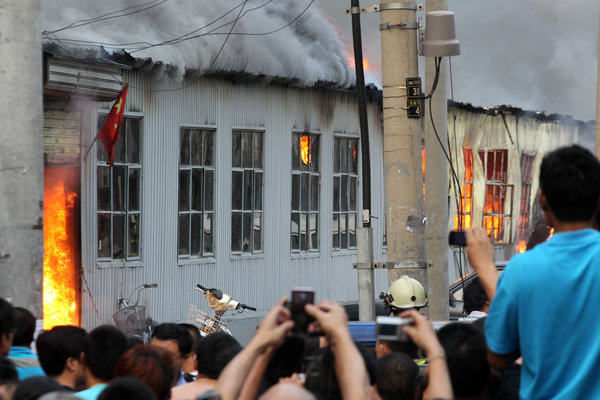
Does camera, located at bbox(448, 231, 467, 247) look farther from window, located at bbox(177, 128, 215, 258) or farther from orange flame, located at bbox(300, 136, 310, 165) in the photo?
orange flame, located at bbox(300, 136, 310, 165)

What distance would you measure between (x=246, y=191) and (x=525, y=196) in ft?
44.1

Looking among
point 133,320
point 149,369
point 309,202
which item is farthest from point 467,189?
point 149,369

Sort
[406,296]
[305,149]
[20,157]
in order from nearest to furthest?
1. [20,157]
2. [406,296]
3. [305,149]

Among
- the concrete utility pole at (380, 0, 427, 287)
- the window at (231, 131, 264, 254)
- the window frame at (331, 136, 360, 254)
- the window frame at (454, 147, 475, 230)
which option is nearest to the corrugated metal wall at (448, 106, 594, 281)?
the window frame at (454, 147, 475, 230)

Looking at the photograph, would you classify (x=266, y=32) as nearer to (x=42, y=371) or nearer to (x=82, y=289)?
(x=82, y=289)

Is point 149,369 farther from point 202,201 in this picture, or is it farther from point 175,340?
point 202,201

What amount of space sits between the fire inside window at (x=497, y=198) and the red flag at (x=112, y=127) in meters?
14.8

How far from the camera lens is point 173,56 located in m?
14.6

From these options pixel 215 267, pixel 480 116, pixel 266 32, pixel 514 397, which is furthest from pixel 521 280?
pixel 480 116

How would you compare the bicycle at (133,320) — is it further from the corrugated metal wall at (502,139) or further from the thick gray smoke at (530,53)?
the thick gray smoke at (530,53)

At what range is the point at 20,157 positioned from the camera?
6.59 m

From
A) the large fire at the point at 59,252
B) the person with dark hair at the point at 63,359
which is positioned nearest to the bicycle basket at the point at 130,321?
the large fire at the point at 59,252

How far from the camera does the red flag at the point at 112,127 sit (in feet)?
42.9

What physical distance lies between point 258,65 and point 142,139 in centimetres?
288
